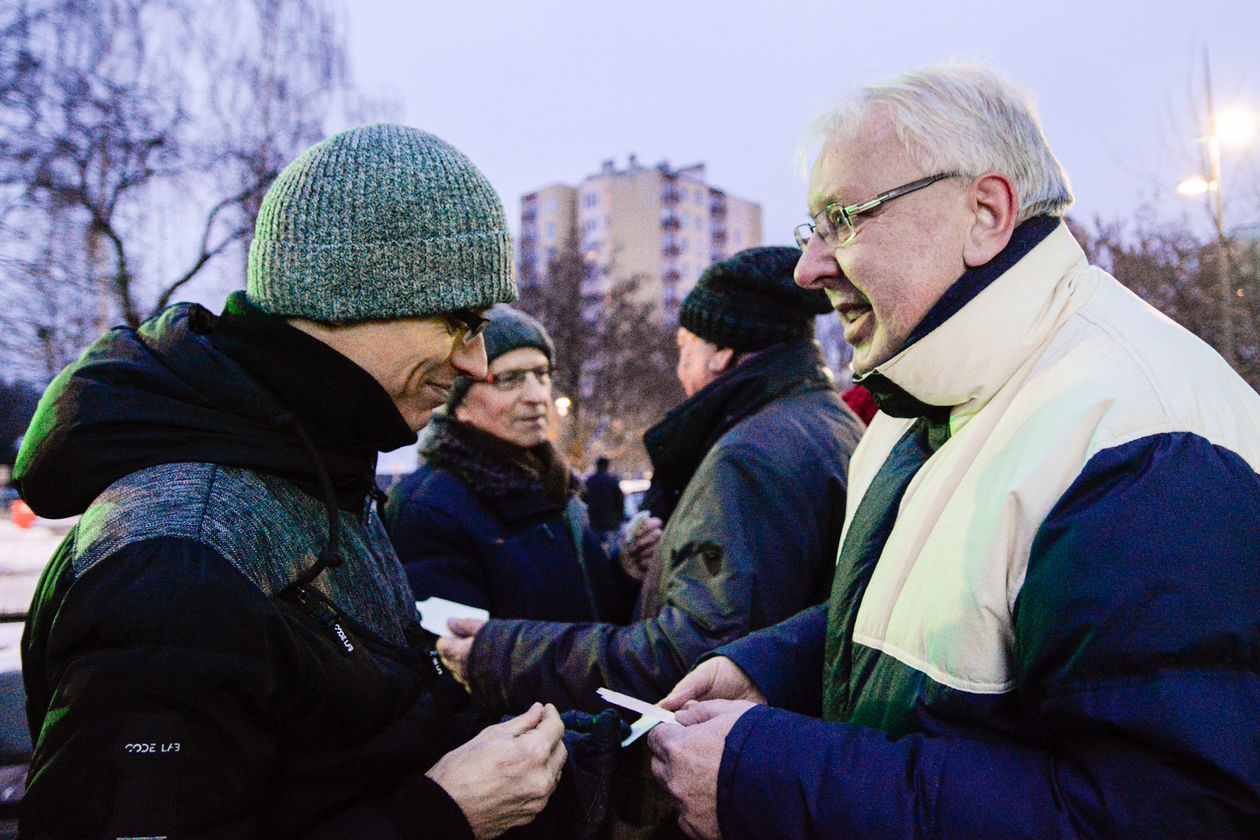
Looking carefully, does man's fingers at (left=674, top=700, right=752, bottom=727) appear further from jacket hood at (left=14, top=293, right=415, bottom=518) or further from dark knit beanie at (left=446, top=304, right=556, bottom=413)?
dark knit beanie at (left=446, top=304, right=556, bottom=413)

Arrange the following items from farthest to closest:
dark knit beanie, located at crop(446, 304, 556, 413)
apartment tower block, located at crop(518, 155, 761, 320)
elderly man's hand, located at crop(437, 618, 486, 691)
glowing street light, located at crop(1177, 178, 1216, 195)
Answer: apartment tower block, located at crop(518, 155, 761, 320) < glowing street light, located at crop(1177, 178, 1216, 195) < dark knit beanie, located at crop(446, 304, 556, 413) < elderly man's hand, located at crop(437, 618, 486, 691)

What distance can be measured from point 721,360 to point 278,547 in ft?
6.46

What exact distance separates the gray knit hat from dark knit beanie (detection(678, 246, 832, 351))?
1436 millimetres

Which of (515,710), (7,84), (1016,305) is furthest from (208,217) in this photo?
(1016,305)

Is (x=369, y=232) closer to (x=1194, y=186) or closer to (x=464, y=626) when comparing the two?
(x=464, y=626)

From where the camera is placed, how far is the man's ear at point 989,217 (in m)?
1.63

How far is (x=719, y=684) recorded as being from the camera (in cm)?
198

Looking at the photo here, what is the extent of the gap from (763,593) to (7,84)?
918cm

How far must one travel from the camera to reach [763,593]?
2.36m

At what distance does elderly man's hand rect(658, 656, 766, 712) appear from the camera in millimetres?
1949

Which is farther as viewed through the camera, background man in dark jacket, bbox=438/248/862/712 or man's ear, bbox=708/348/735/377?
man's ear, bbox=708/348/735/377

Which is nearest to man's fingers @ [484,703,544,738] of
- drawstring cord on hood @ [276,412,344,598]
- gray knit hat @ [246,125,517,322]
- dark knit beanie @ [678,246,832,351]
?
drawstring cord on hood @ [276,412,344,598]

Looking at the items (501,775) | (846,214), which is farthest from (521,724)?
(846,214)

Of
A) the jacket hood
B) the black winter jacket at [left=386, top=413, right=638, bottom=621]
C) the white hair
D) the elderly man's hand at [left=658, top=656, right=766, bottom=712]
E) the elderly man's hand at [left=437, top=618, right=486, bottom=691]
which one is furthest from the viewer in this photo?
the black winter jacket at [left=386, top=413, right=638, bottom=621]
